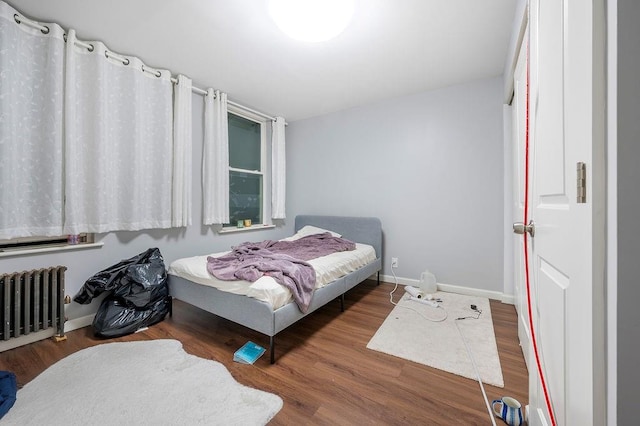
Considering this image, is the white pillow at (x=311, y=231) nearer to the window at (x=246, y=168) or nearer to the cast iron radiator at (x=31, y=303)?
the window at (x=246, y=168)

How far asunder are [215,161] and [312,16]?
2.06m

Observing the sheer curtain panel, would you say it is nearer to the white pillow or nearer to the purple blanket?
the purple blanket

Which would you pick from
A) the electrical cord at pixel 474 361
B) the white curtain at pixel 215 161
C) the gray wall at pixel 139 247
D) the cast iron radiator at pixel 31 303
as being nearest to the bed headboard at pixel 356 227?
the gray wall at pixel 139 247

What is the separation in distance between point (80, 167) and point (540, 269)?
10.3 feet

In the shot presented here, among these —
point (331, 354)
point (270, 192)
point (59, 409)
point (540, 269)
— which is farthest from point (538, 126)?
point (270, 192)

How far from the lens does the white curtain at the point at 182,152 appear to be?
9.18ft

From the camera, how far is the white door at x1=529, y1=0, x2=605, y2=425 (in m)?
0.54

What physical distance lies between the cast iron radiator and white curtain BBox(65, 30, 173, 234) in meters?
0.41

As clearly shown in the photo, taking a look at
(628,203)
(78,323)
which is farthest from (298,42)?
(78,323)

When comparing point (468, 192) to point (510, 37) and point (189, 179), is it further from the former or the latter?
point (189, 179)

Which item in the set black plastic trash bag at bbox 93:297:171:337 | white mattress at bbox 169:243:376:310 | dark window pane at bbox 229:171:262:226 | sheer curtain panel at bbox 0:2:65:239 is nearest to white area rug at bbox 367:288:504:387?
white mattress at bbox 169:243:376:310

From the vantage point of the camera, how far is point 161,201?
2693 mm

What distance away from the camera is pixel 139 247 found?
2.62 metres

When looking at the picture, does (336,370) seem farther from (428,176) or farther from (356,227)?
(428,176)
